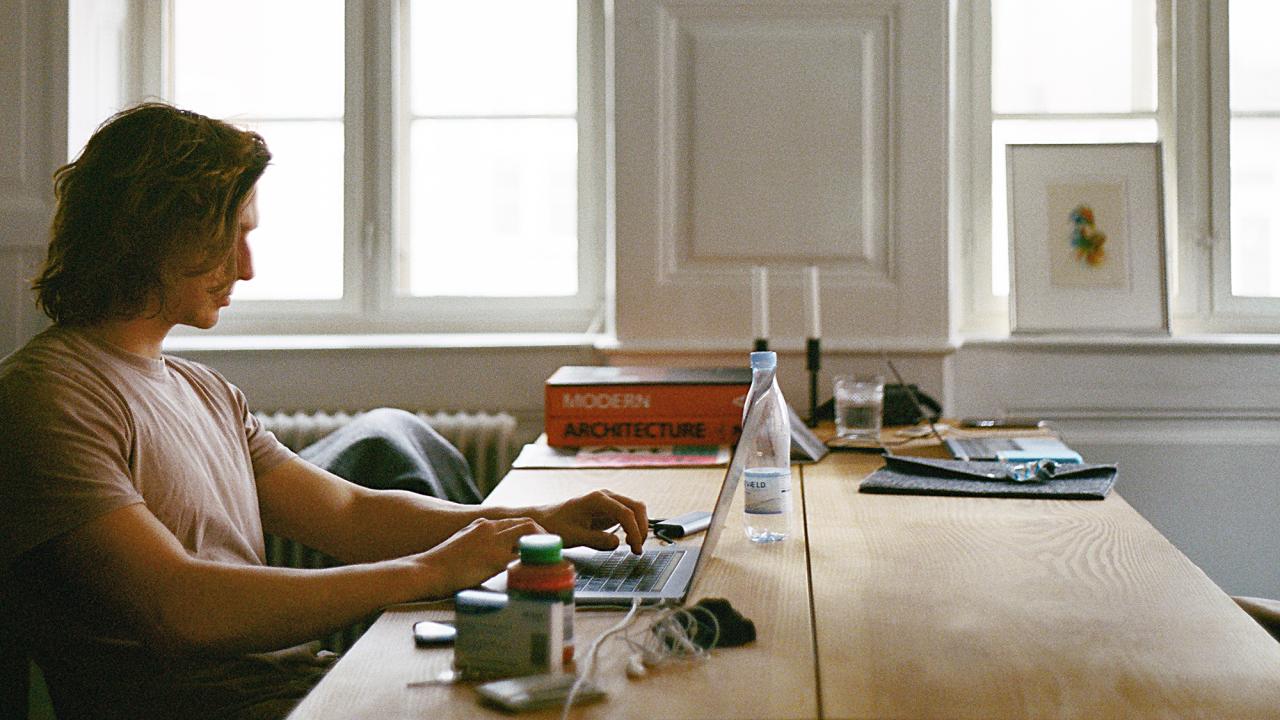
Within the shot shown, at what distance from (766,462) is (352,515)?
0.62 meters

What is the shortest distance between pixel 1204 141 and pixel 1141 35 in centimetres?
32

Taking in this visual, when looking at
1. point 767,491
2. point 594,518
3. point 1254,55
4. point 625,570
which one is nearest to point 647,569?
point 625,570

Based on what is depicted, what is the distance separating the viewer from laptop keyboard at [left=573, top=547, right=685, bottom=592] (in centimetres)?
130

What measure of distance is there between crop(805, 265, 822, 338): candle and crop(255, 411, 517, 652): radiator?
748 millimetres

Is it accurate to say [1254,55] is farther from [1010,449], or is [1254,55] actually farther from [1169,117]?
[1010,449]

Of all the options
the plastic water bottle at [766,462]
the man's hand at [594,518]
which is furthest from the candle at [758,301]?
the man's hand at [594,518]

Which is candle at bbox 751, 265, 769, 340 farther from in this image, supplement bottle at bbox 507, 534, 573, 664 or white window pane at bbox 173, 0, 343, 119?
supplement bottle at bbox 507, 534, 573, 664

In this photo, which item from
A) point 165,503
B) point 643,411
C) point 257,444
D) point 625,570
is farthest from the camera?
point 643,411

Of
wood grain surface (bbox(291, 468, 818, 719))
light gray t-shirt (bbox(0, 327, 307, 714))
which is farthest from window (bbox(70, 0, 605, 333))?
wood grain surface (bbox(291, 468, 818, 719))

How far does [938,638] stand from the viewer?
44.5 inches

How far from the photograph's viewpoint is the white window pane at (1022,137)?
3080 millimetres

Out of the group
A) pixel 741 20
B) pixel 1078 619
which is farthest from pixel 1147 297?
pixel 1078 619

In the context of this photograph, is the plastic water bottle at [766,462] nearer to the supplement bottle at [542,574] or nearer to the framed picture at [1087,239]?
the supplement bottle at [542,574]

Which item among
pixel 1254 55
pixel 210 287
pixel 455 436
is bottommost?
pixel 455 436
